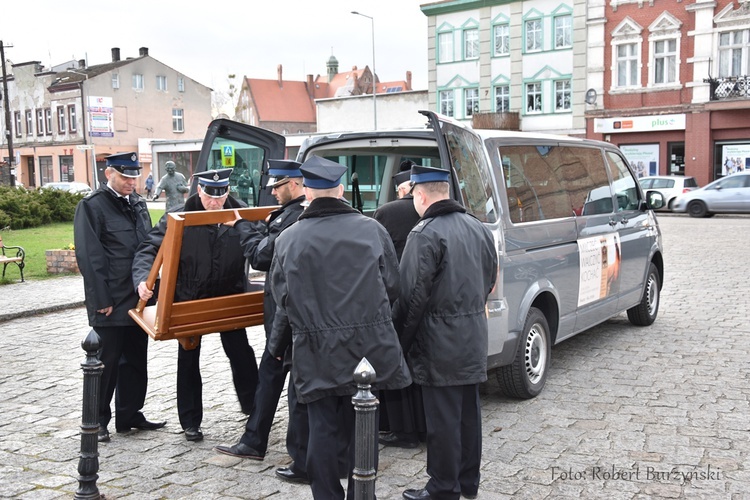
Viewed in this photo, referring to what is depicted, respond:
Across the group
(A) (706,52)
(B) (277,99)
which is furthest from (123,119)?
(A) (706,52)

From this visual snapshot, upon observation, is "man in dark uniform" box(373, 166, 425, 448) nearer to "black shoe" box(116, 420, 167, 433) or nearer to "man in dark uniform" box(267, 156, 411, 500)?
"man in dark uniform" box(267, 156, 411, 500)

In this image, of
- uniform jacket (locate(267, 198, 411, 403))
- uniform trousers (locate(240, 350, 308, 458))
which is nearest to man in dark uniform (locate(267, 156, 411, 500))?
uniform jacket (locate(267, 198, 411, 403))

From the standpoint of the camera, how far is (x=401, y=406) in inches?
218

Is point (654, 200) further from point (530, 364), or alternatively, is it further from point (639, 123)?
point (639, 123)

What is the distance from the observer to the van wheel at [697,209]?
28688 millimetres

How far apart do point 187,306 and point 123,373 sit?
1.11m

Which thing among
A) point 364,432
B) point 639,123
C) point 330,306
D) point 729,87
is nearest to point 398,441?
point 330,306

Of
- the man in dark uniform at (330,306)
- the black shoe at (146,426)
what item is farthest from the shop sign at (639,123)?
the man in dark uniform at (330,306)

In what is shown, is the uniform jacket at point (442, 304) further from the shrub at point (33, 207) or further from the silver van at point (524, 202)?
the shrub at point (33, 207)

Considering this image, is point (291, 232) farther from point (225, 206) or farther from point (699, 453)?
point (699, 453)

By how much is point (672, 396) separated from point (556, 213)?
69.0 inches

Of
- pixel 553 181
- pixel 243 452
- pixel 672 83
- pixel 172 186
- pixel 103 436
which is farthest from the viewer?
pixel 672 83

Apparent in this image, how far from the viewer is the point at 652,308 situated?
9.57 m

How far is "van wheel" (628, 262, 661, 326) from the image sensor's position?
9305 mm
